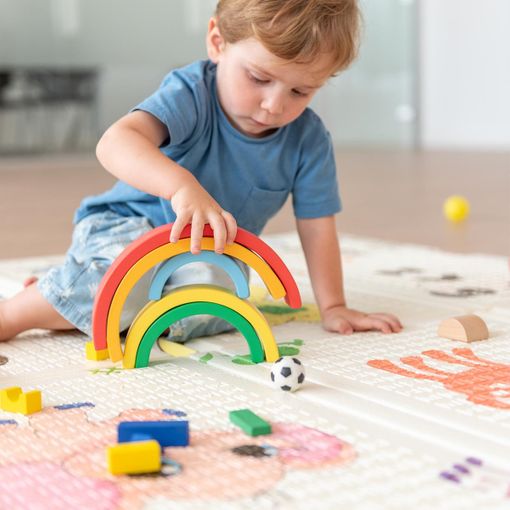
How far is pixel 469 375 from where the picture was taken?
33.6 inches

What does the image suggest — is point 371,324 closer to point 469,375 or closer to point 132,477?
point 469,375

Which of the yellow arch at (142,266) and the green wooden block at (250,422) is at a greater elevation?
the yellow arch at (142,266)

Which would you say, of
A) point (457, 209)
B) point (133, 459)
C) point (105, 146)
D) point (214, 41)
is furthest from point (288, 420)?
point (457, 209)

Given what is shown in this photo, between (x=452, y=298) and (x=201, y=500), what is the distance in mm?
721

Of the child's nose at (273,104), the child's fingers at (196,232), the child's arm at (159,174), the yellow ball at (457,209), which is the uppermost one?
the child's nose at (273,104)

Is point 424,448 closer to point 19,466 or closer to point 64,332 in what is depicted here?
point 19,466

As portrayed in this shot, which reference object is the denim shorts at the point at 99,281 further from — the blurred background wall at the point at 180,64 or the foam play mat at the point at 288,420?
the blurred background wall at the point at 180,64

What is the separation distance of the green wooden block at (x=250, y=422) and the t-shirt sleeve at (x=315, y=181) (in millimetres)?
444

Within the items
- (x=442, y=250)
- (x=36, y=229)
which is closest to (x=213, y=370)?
(x=442, y=250)

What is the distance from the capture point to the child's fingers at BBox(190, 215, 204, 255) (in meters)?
0.86

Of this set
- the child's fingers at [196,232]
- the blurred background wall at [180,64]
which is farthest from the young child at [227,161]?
the blurred background wall at [180,64]

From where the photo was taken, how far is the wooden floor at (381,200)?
6.01 ft

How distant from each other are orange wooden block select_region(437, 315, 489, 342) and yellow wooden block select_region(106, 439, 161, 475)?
1.50 ft

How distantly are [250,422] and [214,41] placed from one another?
1.73ft
